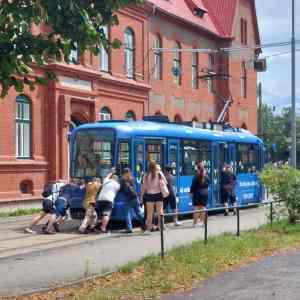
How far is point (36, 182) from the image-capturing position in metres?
29.2

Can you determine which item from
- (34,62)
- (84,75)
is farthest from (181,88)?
(34,62)

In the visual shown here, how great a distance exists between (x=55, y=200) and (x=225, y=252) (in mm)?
7167

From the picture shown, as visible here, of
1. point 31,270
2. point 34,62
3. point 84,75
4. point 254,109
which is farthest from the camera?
point 254,109

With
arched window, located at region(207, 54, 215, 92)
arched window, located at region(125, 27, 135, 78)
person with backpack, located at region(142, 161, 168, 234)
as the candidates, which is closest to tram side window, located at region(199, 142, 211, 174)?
person with backpack, located at region(142, 161, 168, 234)

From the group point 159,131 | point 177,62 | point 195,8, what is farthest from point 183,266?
point 195,8

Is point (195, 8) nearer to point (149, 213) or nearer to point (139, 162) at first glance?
point (139, 162)

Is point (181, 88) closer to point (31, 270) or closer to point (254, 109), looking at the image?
point (254, 109)

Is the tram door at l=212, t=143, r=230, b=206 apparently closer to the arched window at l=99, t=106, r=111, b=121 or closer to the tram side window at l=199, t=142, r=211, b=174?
the tram side window at l=199, t=142, r=211, b=174

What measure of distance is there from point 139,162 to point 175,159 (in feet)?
7.34

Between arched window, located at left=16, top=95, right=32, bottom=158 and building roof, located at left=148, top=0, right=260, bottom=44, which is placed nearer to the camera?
arched window, located at left=16, top=95, right=32, bottom=158

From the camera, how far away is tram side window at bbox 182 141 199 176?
22911 millimetres

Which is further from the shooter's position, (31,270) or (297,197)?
(297,197)

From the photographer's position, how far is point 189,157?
23266 mm

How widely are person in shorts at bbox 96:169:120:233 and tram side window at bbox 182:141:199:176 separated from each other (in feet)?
15.5
